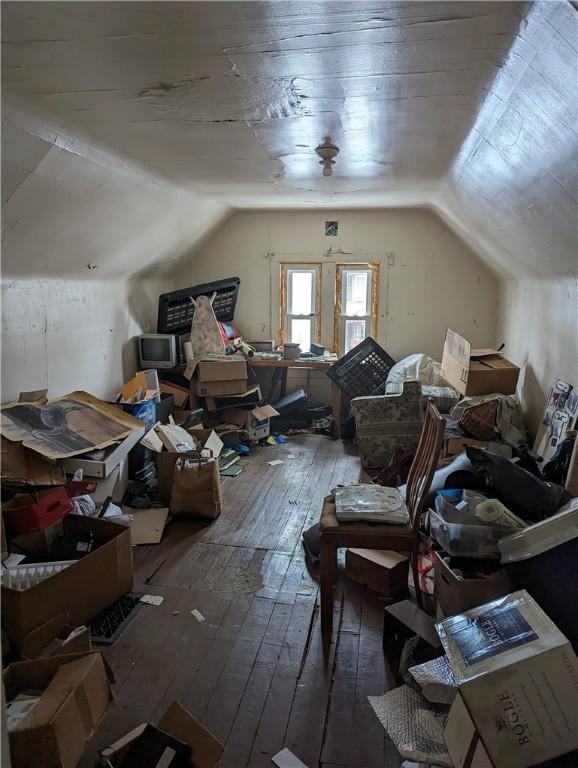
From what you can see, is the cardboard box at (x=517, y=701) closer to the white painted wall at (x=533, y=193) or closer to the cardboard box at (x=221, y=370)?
the white painted wall at (x=533, y=193)

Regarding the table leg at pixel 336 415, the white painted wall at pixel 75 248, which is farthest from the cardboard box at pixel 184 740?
the table leg at pixel 336 415

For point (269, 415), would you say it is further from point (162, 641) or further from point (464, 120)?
point (464, 120)

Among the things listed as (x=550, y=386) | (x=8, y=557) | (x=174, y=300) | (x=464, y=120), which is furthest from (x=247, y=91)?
(x=174, y=300)

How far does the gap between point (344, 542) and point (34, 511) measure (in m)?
1.46

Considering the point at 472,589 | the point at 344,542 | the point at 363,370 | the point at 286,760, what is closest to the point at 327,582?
the point at 344,542

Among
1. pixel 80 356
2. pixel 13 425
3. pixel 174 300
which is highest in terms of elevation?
pixel 174 300

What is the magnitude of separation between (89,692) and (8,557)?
3.36ft

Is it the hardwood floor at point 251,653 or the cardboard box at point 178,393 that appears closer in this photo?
the hardwood floor at point 251,653

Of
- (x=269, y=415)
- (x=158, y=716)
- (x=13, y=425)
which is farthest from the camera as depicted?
A: (x=269, y=415)

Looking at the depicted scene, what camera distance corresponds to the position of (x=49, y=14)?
1454 mm

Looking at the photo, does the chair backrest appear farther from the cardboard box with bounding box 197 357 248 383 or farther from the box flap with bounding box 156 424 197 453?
the cardboard box with bounding box 197 357 248 383

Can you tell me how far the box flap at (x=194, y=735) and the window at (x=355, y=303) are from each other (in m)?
4.54

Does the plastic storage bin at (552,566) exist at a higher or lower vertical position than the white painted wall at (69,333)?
lower

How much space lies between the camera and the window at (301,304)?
590cm
